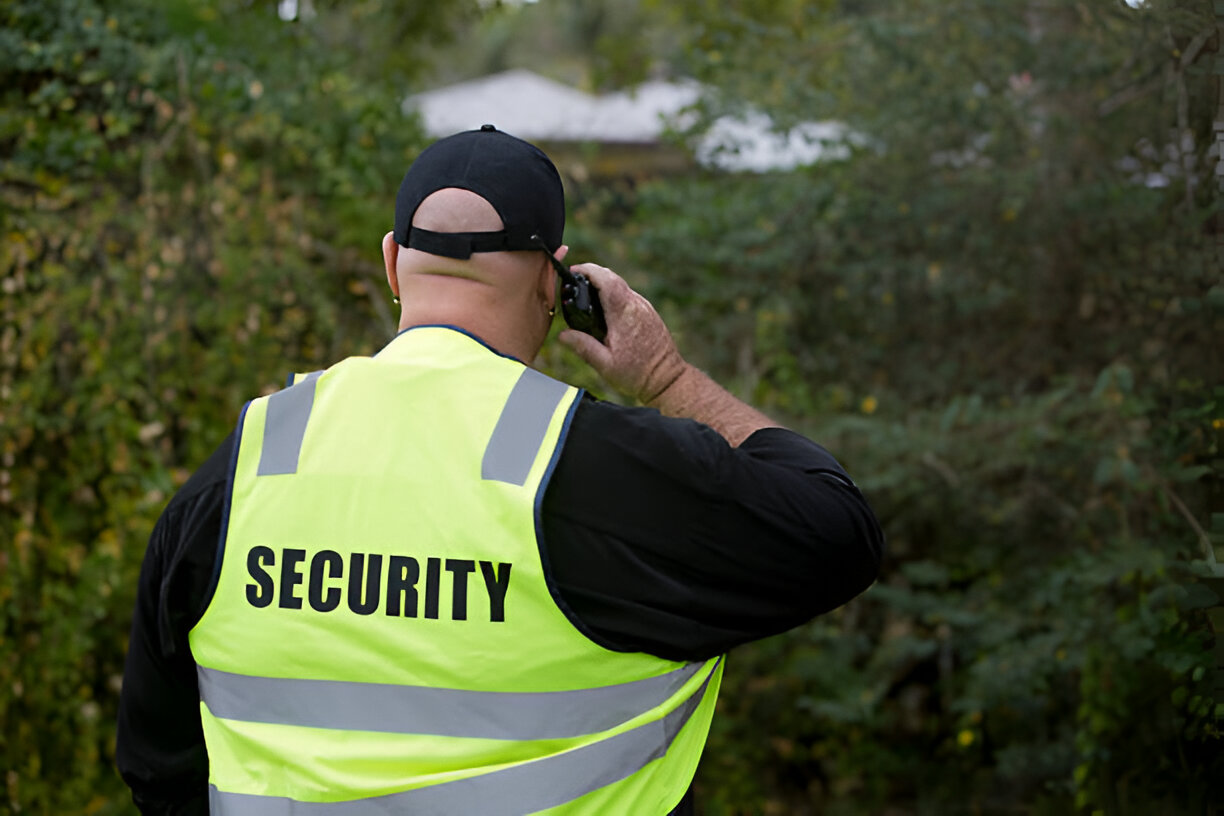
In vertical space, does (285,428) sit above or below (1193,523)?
above

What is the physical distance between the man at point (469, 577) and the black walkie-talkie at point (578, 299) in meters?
0.19

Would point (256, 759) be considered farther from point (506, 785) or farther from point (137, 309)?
point (137, 309)

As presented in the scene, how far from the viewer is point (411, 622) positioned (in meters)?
1.54

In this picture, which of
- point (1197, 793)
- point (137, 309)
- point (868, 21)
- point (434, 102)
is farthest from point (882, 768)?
point (434, 102)

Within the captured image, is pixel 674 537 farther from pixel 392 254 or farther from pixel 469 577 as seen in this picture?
pixel 392 254

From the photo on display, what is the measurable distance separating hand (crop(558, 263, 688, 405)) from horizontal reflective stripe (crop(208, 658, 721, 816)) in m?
0.57

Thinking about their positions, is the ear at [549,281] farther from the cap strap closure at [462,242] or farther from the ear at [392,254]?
the ear at [392,254]

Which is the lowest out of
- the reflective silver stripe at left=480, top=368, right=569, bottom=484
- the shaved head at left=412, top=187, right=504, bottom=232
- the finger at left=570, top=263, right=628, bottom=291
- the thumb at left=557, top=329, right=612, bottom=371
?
the reflective silver stripe at left=480, top=368, right=569, bottom=484

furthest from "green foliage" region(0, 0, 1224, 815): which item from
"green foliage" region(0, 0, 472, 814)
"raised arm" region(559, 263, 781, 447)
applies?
"raised arm" region(559, 263, 781, 447)

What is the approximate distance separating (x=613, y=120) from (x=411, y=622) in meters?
7.41

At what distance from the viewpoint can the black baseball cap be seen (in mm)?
1696

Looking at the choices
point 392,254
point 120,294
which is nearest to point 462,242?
point 392,254

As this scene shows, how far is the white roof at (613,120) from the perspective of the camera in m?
5.76

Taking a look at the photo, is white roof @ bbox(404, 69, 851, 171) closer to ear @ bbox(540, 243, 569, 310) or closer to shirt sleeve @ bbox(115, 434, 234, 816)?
ear @ bbox(540, 243, 569, 310)
